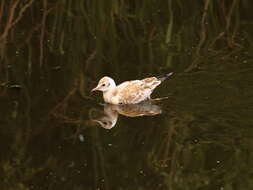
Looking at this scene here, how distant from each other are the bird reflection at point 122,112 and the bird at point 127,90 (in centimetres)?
7

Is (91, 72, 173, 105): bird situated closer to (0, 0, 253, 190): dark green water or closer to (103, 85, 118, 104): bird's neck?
(103, 85, 118, 104): bird's neck

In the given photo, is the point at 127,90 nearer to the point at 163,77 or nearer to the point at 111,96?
the point at 111,96

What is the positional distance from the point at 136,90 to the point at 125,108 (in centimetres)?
25

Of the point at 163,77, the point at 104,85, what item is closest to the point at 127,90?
the point at 104,85

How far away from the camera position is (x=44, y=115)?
921 cm

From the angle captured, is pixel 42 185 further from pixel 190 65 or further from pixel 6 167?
pixel 190 65

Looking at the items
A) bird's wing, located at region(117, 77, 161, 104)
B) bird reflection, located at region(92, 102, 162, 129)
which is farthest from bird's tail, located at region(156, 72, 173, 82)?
bird reflection, located at region(92, 102, 162, 129)

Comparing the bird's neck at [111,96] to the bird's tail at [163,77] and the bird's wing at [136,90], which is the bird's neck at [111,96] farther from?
the bird's tail at [163,77]

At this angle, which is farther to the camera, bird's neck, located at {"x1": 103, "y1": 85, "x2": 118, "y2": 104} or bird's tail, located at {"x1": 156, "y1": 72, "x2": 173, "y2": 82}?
bird's tail, located at {"x1": 156, "y1": 72, "x2": 173, "y2": 82}

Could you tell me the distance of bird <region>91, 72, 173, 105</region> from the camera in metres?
9.60

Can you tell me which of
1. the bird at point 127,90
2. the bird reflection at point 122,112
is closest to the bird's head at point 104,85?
the bird at point 127,90

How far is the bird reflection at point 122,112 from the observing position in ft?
29.8

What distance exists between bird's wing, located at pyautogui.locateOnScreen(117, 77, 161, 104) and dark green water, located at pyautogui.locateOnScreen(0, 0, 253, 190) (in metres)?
0.18

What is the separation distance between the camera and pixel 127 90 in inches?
379
